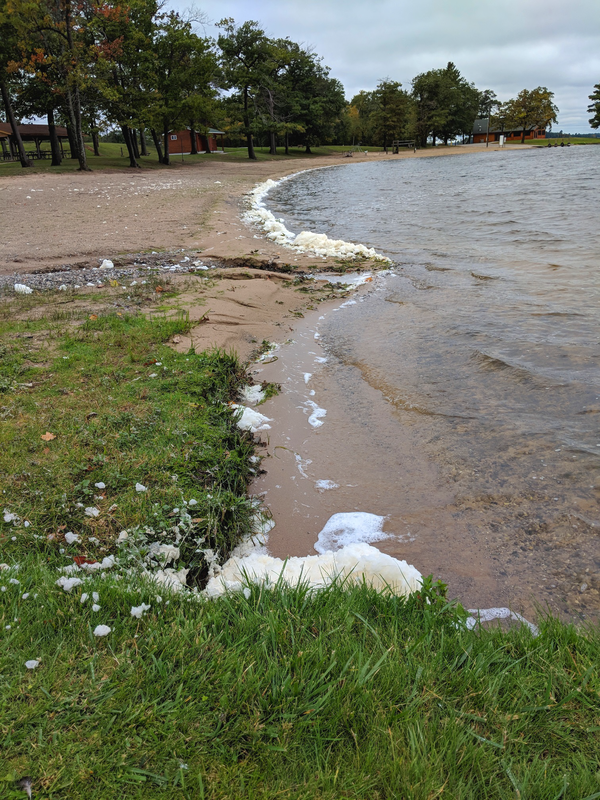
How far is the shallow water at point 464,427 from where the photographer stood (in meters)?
3.28

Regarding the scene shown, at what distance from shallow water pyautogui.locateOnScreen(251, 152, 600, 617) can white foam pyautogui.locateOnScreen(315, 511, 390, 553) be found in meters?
0.08

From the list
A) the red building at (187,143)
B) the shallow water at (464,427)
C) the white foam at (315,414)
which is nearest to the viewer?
the shallow water at (464,427)

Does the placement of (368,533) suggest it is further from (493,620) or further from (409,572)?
(493,620)

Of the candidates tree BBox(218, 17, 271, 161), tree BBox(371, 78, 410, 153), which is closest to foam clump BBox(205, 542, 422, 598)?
tree BBox(218, 17, 271, 161)

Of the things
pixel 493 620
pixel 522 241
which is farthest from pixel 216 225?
pixel 493 620

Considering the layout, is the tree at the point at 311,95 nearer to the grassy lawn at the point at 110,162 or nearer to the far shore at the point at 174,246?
the grassy lawn at the point at 110,162

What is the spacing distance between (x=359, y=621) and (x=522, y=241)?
13.5m

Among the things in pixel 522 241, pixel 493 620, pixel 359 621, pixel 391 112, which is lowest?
pixel 493 620

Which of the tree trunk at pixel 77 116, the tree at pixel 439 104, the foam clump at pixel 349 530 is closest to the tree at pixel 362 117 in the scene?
the tree at pixel 439 104

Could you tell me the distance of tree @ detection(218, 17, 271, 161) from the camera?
4862 cm

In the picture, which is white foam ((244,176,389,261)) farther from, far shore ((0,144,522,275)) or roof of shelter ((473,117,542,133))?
roof of shelter ((473,117,542,133))

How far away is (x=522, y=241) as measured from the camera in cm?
1329

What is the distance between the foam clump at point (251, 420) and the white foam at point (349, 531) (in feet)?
4.43

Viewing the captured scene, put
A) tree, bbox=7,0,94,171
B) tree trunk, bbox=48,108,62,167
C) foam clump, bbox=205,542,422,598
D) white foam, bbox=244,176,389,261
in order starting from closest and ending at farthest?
foam clump, bbox=205,542,422,598 → white foam, bbox=244,176,389,261 → tree, bbox=7,0,94,171 → tree trunk, bbox=48,108,62,167
